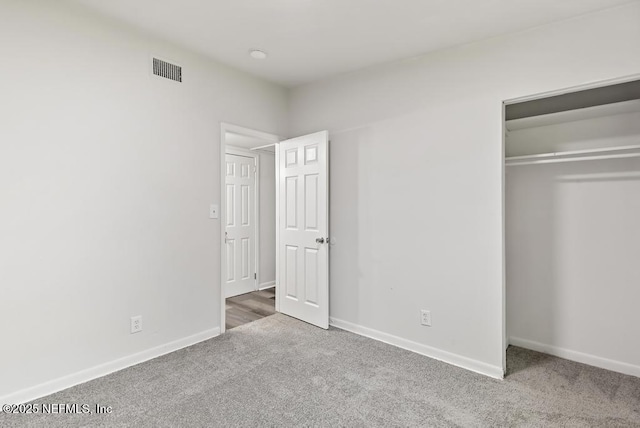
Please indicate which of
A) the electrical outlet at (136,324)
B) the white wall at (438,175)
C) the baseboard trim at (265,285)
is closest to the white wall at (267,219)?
the baseboard trim at (265,285)

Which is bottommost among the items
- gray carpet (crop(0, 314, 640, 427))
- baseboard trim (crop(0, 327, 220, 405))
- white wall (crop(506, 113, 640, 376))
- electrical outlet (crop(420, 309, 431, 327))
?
gray carpet (crop(0, 314, 640, 427))

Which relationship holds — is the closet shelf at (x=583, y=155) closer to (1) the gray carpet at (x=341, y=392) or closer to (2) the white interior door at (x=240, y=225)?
(1) the gray carpet at (x=341, y=392)

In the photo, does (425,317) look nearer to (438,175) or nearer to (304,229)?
(438,175)

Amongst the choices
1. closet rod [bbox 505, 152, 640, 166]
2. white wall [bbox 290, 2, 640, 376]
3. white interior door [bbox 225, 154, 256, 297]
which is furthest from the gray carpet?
white interior door [bbox 225, 154, 256, 297]

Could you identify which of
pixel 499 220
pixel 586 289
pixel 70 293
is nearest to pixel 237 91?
pixel 70 293

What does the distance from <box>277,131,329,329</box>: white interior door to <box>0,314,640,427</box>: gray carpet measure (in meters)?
0.71

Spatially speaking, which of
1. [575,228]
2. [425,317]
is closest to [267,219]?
[425,317]

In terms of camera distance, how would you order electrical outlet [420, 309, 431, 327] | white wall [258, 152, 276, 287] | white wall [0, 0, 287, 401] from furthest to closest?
white wall [258, 152, 276, 287] < electrical outlet [420, 309, 431, 327] < white wall [0, 0, 287, 401]

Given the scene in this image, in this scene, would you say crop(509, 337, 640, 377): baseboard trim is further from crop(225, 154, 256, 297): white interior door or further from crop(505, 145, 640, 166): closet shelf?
crop(225, 154, 256, 297): white interior door

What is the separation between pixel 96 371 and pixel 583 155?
399cm

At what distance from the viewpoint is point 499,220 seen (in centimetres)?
244

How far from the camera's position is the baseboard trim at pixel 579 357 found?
2462mm

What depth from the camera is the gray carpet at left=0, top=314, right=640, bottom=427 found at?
1916 millimetres

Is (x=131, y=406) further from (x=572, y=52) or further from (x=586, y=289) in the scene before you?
(x=572, y=52)
